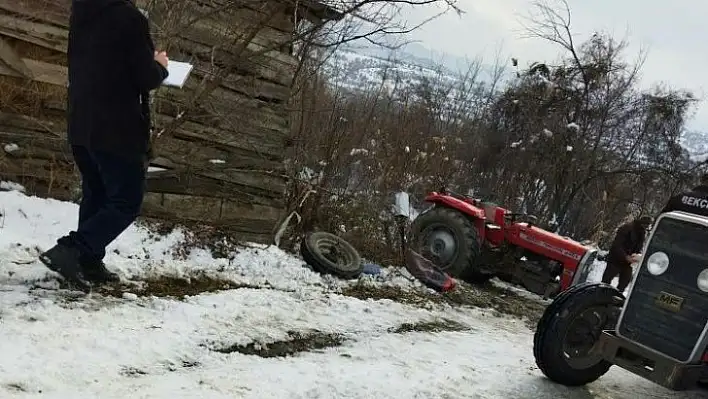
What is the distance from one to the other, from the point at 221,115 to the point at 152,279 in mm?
2286

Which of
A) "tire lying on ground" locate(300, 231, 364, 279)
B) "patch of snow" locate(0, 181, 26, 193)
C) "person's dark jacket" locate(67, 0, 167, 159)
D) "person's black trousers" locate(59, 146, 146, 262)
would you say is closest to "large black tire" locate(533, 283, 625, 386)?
"tire lying on ground" locate(300, 231, 364, 279)

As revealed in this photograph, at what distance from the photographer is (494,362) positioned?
16.3ft

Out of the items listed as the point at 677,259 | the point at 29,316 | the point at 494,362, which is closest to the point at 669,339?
the point at 677,259

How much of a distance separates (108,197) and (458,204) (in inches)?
243

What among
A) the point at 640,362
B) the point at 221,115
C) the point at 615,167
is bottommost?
the point at 640,362

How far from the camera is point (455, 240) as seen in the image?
29.9 ft

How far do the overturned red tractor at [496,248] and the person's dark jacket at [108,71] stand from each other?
5794 mm

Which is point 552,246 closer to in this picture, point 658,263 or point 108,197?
point 658,263

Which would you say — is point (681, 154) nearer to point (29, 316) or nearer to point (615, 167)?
point (615, 167)

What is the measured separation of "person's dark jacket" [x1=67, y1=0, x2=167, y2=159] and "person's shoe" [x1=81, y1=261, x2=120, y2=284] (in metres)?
0.80

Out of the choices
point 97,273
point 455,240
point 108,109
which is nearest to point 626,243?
point 455,240

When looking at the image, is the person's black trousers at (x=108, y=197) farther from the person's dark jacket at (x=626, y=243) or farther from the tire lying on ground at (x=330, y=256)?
the person's dark jacket at (x=626, y=243)

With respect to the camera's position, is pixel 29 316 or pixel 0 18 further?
pixel 0 18

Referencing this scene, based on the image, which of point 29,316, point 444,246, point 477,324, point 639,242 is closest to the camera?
point 29,316
